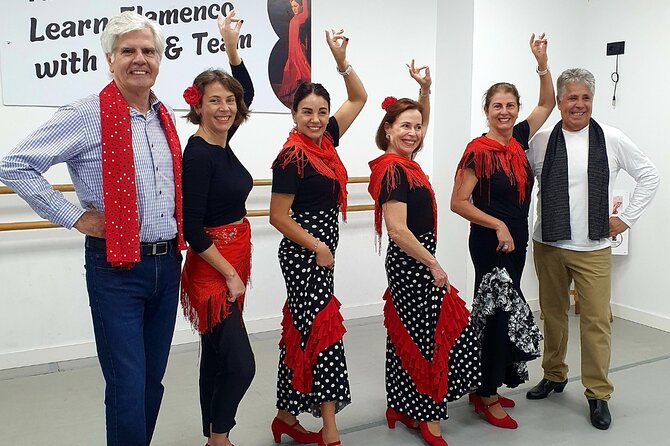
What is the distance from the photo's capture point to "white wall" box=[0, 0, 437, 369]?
3209 mm

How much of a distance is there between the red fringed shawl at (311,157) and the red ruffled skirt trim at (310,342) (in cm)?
43

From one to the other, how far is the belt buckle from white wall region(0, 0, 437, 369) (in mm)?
1772

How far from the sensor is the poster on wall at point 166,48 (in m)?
3.09

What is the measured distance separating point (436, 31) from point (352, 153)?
1.06 m

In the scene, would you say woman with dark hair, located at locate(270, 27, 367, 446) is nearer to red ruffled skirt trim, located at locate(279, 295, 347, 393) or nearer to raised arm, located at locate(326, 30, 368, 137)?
red ruffled skirt trim, located at locate(279, 295, 347, 393)

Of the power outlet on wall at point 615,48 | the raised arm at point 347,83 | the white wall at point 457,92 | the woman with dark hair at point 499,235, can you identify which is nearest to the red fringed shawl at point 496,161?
the woman with dark hair at point 499,235

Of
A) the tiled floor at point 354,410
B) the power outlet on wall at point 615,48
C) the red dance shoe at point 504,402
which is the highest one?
the power outlet on wall at point 615,48

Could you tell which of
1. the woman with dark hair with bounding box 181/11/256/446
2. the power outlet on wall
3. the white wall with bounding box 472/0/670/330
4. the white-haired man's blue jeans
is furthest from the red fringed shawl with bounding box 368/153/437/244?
the power outlet on wall

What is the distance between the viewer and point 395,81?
4145 mm

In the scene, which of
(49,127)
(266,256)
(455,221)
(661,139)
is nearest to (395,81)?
(455,221)

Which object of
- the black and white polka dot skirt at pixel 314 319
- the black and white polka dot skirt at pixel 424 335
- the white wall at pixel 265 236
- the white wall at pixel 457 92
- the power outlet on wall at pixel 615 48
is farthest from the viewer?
the power outlet on wall at pixel 615 48

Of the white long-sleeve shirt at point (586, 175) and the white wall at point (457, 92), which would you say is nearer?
the white long-sleeve shirt at point (586, 175)

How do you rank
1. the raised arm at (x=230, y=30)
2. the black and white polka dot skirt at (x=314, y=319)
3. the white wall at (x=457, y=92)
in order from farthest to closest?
1. the white wall at (x=457, y=92)
2. the black and white polka dot skirt at (x=314, y=319)
3. the raised arm at (x=230, y=30)

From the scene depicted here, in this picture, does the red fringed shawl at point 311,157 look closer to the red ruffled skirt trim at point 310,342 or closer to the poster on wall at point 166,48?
the red ruffled skirt trim at point 310,342
